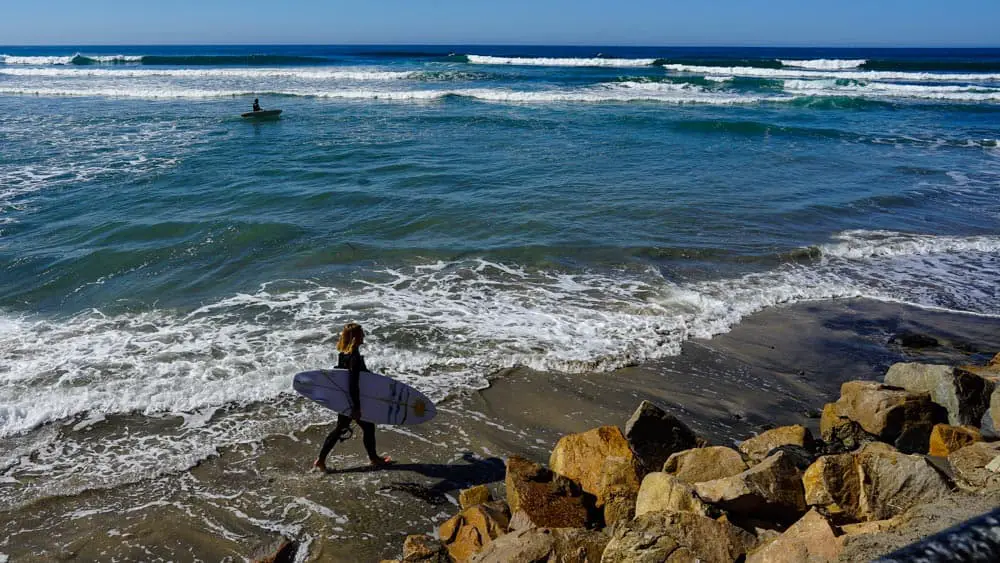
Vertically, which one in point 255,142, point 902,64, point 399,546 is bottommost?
point 399,546

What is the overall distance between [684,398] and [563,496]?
3.33m

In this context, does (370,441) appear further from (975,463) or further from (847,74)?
(847,74)

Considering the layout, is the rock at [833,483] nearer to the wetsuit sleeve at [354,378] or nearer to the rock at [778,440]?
the rock at [778,440]

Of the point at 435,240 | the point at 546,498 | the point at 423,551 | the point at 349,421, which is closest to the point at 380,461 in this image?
the point at 349,421

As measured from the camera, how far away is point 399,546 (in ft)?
18.1

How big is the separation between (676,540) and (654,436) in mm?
2093

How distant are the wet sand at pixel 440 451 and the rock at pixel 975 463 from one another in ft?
4.65

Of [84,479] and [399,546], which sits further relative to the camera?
[84,479]

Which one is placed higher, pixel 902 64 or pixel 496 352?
pixel 902 64

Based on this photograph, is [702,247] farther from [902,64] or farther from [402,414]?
[902,64]

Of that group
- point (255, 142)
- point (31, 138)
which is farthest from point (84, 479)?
point (31, 138)

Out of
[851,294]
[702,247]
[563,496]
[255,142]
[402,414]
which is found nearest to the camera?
[563,496]

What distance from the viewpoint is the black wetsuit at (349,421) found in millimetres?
6547

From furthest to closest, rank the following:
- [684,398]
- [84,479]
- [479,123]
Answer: [479,123]
[684,398]
[84,479]
